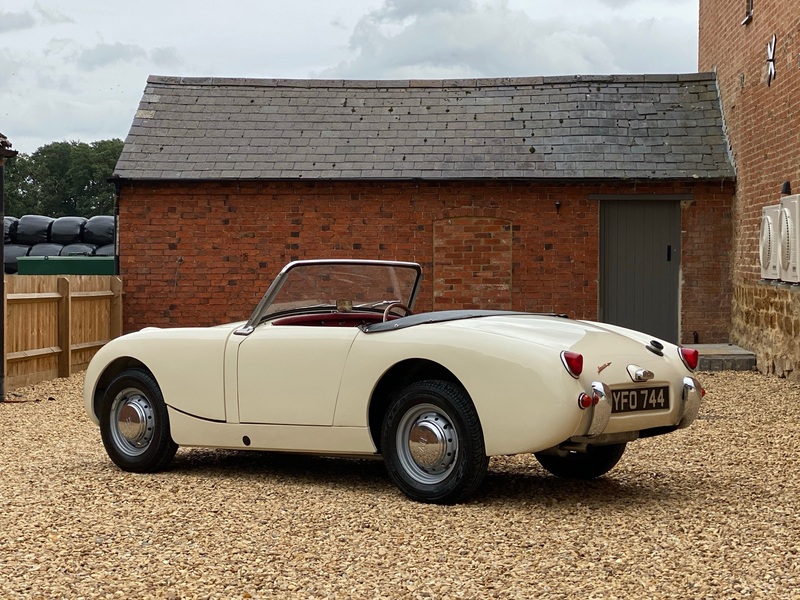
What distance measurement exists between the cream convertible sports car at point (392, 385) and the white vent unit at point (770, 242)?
8.03m

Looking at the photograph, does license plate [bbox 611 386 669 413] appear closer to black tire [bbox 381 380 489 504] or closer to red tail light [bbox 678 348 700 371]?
red tail light [bbox 678 348 700 371]

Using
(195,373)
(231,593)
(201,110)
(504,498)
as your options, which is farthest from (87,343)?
(231,593)

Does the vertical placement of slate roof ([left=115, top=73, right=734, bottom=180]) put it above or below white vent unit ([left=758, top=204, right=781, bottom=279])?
above

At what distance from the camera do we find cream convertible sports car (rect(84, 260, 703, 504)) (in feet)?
18.2

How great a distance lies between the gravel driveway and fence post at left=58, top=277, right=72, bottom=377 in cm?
649

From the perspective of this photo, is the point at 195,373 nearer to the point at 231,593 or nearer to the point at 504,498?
the point at 504,498

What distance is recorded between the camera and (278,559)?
4.73 meters

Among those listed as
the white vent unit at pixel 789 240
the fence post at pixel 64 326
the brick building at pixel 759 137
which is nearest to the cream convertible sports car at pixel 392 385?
the white vent unit at pixel 789 240

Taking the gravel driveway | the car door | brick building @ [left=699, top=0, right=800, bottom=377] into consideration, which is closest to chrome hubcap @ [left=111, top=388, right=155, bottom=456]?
the gravel driveway

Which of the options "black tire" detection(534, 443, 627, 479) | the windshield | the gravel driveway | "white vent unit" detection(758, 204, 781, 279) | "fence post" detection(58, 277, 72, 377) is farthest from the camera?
"fence post" detection(58, 277, 72, 377)

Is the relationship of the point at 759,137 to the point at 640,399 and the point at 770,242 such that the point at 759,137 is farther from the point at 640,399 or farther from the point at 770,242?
the point at 640,399

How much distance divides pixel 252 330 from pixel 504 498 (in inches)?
71.4

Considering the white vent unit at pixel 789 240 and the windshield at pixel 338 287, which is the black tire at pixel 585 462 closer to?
the windshield at pixel 338 287

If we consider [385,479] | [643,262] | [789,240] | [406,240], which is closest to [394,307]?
[385,479]
